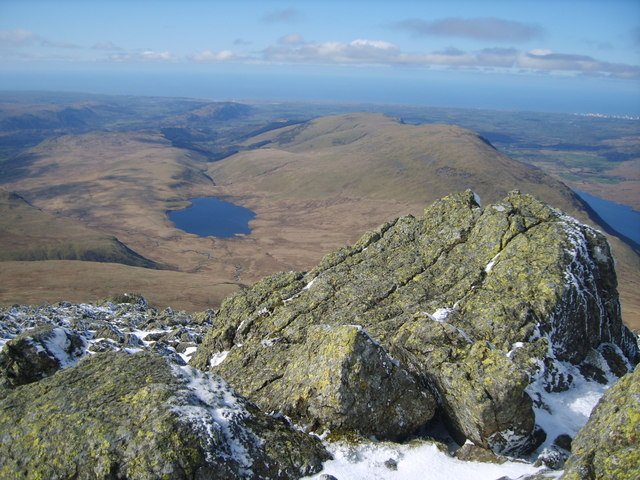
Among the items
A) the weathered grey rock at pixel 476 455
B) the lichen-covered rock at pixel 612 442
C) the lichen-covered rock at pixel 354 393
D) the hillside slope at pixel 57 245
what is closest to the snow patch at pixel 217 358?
the lichen-covered rock at pixel 354 393

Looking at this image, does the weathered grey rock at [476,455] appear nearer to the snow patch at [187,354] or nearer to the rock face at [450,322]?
the rock face at [450,322]

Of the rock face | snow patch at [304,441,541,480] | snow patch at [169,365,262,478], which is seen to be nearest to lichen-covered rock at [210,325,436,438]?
the rock face

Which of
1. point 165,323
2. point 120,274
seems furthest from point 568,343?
point 120,274

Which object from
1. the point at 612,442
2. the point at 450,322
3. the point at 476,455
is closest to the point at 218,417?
the point at 476,455

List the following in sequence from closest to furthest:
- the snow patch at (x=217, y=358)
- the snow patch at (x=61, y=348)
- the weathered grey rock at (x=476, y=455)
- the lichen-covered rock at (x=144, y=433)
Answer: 1. the lichen-covered rock at (x=144, y=433)
2. the weathered grey rock at (x=476, y=455)
3. the snow patch at (x=61, y=348)
4. the snow patch at (x=217, y=358)

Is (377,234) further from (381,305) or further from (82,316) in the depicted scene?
(82,316)

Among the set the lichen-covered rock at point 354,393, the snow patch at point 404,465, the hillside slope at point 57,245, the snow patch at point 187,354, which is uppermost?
the lichen-covered rock at point 354,393

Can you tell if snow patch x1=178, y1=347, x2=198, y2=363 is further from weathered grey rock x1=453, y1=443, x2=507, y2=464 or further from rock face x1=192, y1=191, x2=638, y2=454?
weathered grey rock x1=453, y1=443, x2=507, y2=464
